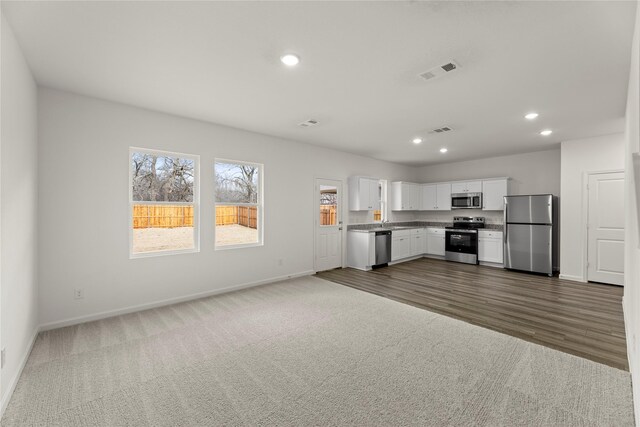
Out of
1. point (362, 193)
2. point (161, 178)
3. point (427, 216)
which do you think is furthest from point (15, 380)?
point (427, 216)

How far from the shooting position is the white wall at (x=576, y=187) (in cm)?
501

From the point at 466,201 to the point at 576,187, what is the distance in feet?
7.40

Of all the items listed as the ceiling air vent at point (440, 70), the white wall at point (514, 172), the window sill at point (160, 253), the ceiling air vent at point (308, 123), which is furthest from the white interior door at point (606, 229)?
the window sill at point (160, 253)

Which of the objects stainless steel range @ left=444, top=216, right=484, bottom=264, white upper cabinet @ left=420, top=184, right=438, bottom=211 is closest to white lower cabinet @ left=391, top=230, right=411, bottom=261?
stainless steel range @ left=444, top=216, right=484, bottom=264

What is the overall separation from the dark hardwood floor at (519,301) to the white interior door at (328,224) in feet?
1.02

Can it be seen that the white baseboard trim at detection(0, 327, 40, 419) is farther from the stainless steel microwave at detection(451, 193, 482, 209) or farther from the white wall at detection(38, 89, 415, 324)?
the stainless steel microwave at detection(451, 193, 482, 209)

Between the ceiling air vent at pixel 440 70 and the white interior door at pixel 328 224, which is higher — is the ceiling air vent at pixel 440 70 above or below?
above

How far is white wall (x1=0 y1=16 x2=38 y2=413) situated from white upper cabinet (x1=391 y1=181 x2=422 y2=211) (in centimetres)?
705

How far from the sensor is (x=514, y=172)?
268 inches

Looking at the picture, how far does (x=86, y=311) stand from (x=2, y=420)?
68.4 inches

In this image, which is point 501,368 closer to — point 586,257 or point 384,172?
point 586,257

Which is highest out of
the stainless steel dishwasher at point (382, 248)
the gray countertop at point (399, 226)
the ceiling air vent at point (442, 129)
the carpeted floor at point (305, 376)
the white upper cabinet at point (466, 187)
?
the ceiling air vent at point (442, 129)

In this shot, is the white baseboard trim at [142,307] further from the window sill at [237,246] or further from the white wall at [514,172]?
the white wall at [514,172]

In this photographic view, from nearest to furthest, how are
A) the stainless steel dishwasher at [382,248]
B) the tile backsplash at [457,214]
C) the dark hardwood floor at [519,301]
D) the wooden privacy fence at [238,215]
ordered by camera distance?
the dark hardwood floor at [519,301] → the wooden privacy fence at [238,215] → the stainless steel dishwasher at [382,248] → the tile backsplash at [457,214]
